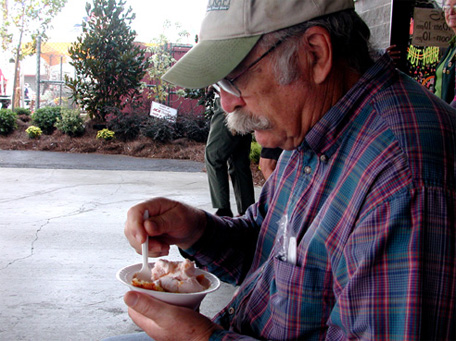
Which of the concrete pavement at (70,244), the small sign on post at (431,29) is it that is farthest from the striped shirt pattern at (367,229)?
the small sign on post at (431,29)

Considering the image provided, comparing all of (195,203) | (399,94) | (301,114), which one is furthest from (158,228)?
(195,203)

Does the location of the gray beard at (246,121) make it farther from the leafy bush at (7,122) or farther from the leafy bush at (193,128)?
the leafy bush at (7,122)

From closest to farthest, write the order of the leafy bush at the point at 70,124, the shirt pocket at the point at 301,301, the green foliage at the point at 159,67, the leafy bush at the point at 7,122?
1. the shirt pocket at the point at 301,301
2. the leafy bush at the point at 70,124
3. the leafy bush at the point at 7,122
4. the green foliage at the point at 159,67

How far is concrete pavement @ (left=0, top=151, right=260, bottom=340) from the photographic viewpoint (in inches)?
133

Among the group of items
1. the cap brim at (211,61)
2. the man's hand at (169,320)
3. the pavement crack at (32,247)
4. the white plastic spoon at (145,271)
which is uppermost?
the cap brim at (211,61)

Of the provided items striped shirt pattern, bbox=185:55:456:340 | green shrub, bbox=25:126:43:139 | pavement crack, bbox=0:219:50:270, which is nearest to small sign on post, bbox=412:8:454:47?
striped shirt pattern, bbox=185:55:456:340

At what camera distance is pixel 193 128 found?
1285 cm

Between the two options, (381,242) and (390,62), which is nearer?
(381,242)

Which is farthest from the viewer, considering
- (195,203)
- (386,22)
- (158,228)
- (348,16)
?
(195,203)

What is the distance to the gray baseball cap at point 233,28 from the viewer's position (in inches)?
49.1

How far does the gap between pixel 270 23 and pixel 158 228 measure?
0.75 metres

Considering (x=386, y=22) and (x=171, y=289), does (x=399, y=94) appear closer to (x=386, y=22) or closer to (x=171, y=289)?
(x=171, y=289)

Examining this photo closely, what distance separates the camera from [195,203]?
689cm

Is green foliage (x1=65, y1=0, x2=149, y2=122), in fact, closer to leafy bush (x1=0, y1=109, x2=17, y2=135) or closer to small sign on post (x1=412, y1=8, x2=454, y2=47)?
leafy bush (x1=0, y1=109, x2=17, y2=135)
